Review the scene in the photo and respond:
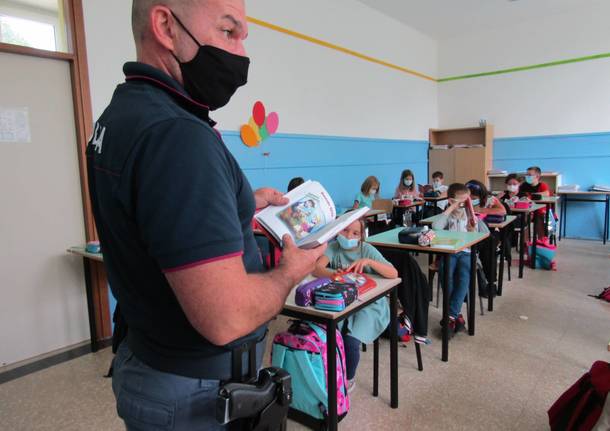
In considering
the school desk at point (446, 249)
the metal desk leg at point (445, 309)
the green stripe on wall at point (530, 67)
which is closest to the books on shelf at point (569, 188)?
the green stripe on wall at point (530, 67)

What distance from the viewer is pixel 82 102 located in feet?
10.4

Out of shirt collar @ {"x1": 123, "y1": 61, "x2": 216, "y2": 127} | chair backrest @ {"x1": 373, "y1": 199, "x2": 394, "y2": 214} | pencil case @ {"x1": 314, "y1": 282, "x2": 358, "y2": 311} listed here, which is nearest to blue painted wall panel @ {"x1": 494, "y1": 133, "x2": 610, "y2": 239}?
chair backrest @ {"x1": 373, "y1": 199, "x2": 394, "y2": 214}

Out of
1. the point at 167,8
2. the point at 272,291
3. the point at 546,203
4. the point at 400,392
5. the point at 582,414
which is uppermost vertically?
the point at 167,8

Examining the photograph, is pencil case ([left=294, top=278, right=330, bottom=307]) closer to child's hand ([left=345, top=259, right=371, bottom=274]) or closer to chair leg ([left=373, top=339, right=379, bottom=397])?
child's hand ([left=345, top=259, right=371, bottom=274])

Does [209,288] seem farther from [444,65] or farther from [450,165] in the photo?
[444,65]

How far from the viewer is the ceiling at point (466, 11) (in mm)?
6477

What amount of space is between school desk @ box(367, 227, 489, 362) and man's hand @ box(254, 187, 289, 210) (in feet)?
5.39

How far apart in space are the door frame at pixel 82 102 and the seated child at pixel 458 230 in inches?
104

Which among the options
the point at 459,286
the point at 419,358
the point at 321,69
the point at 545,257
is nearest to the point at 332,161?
the point at 321,69

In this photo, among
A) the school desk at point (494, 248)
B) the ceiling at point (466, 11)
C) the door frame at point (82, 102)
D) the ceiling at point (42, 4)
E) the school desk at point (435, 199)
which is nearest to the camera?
the ceiling at point (42, 4)

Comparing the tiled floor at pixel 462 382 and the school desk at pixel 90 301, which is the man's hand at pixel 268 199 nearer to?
the tiled floor at pixel 462 382

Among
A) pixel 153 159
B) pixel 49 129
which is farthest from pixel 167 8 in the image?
pixel 49 129

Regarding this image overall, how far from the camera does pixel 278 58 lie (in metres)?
5.01

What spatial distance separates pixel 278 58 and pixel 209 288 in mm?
4781
